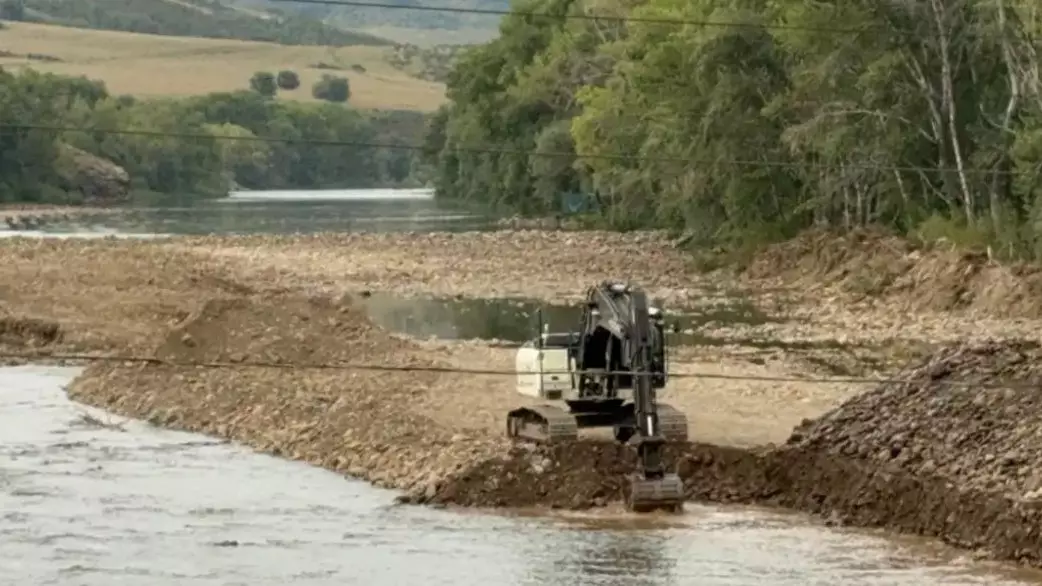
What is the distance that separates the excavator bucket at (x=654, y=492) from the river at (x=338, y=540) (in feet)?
0.77

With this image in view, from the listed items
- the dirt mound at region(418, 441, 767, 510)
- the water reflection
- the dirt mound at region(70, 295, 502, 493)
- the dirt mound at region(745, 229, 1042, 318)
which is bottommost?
the water reflection

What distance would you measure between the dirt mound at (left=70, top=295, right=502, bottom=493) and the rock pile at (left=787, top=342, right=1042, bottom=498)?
4.39 m

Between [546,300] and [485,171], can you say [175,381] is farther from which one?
[485,171]

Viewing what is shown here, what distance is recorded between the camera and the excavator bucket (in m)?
20.6

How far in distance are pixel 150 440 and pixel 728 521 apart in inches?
379

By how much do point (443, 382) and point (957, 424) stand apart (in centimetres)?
1122

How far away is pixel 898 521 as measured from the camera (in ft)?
69.2

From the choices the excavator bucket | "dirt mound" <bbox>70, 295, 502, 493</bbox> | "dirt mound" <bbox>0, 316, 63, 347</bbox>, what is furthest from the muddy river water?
"dirt mound" <bbox>0, 316, 63, 347</bbox>

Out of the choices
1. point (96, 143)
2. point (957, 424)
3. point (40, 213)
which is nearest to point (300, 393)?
point (957, 424)

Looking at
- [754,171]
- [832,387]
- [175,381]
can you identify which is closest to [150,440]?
[175,381]

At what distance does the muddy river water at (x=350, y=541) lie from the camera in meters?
19.3

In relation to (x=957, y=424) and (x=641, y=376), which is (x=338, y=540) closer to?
(x=641, y=376)

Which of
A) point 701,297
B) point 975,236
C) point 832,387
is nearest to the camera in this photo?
point 832,387

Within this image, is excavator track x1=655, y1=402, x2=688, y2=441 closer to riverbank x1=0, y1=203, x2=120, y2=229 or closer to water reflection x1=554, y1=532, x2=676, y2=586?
water reflection x1=554, y1=532, x2=676, y2=586
